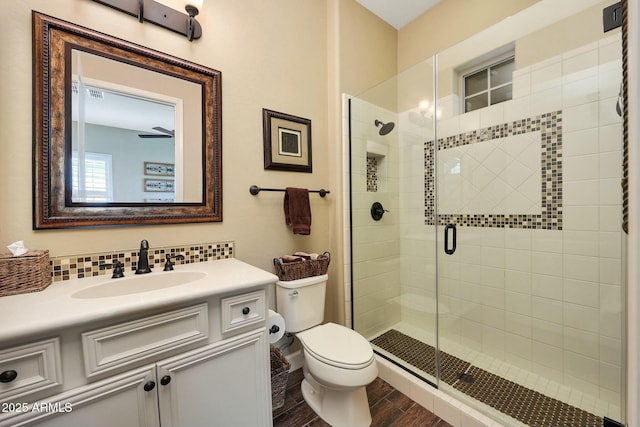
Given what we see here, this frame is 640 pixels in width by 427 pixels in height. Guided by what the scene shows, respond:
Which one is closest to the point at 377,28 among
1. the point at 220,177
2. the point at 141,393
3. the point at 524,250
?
the point at 220,177

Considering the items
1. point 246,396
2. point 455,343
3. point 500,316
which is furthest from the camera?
point 455,343

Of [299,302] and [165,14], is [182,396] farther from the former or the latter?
[165,14]

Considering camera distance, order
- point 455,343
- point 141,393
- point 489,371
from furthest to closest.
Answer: point 455,343 < point 489,371 < point 141,393

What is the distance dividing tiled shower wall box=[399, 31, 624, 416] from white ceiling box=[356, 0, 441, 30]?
0.87m

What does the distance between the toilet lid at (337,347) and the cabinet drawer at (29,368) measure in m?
1.01

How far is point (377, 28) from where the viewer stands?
2303 mm

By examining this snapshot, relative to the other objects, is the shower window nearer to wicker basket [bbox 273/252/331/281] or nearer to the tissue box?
wicker basket [bbox 273/252/331/281]

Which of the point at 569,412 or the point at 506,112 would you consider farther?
the point at 506,112

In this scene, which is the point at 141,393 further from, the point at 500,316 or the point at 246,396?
the point at 500,316

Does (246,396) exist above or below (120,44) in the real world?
below

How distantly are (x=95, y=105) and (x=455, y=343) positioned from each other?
8.74 feet

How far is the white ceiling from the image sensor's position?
2.14 metres

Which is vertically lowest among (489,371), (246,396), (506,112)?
(489,371)

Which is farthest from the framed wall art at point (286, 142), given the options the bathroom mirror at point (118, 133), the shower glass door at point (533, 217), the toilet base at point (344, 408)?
the toilet base at point (344, 408)
